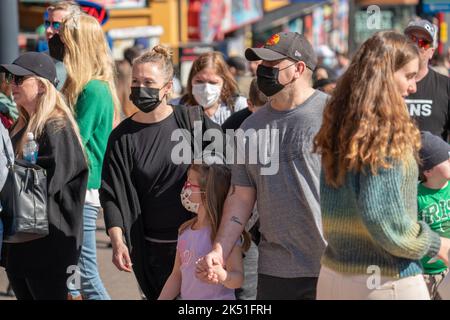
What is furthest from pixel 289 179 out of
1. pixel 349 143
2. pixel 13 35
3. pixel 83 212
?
pixel 13 35

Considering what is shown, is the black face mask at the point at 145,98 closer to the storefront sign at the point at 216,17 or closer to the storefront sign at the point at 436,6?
the storefront sign at the point at 436,6

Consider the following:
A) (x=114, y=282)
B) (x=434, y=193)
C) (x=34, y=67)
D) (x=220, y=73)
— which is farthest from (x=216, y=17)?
(x=434, y=193)

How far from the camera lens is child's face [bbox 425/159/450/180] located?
12.7 feet

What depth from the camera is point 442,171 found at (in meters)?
3.91

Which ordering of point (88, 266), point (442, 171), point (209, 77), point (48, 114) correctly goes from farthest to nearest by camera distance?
point (209, 77)
point (88, 266)
point (48, 114)
point (442, 171)

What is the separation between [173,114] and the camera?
5.04 meters

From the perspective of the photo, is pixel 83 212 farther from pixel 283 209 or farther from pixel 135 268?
pixel 283 209

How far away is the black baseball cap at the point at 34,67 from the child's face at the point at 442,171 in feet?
7.72

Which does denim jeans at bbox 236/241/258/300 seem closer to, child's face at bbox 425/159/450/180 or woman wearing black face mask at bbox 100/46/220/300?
woman wearing black face mask at bbox 100/46/220/300

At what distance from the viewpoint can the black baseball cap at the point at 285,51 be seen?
4.20 m

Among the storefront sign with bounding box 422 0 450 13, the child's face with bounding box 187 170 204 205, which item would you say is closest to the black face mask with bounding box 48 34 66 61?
the child's face with bounding box 187 170 204 205

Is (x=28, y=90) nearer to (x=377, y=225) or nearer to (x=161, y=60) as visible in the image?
(x=161, y=60)

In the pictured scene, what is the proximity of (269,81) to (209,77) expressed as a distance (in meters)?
2.64

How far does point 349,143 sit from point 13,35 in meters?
5.09
